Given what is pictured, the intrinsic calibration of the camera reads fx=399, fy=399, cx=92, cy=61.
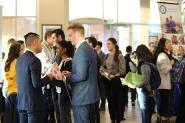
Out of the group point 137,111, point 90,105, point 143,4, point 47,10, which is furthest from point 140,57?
point 143,4

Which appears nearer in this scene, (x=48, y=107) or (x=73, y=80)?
(x=73, y=80)

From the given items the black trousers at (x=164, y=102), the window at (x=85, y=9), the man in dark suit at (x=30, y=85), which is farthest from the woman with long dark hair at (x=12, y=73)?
the window at (x=85, y=9)

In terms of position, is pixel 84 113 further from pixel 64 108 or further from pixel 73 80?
pixel 64 108

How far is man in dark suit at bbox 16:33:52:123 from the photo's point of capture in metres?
4.55

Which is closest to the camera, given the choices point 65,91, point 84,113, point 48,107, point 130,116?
point 84,113

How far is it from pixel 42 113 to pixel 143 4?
34.9 ft

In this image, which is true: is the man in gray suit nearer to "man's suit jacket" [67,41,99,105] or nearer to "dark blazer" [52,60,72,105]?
"man's suit jacket" [67,41,99,105]

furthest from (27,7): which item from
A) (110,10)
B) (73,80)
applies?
(73,80)

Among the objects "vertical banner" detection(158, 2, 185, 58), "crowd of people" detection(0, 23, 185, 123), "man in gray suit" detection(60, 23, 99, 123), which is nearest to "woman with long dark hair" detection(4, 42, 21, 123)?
"crowd of people" detection(0, 23, 185, 123)

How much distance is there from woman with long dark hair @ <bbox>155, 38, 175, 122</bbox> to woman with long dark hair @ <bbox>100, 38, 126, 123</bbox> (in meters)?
0.67

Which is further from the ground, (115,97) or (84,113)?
(84,113)

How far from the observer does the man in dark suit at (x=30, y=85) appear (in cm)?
455

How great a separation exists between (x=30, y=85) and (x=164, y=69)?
3.20 meters

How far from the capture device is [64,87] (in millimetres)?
5148
